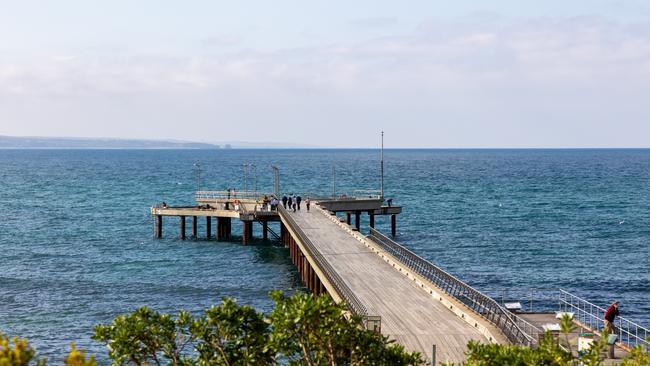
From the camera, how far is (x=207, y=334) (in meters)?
17.6

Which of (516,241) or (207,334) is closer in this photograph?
(207,334)

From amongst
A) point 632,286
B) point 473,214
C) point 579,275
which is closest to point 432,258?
point 579,275

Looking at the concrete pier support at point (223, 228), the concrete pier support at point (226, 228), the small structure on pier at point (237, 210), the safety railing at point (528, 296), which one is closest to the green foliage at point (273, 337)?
the safety railing at point (528, 296)

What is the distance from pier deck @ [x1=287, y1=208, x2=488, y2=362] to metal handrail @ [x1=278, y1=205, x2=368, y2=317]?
0.89m

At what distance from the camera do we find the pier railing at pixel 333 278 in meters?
31.0

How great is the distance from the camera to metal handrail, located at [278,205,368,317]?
31062 mm

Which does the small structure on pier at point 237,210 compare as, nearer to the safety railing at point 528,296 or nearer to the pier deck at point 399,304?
the pier deck at point 399,304

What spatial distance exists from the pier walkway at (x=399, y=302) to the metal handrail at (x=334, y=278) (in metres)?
0.28

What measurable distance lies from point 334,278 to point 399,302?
3654 mm

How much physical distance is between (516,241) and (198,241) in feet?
90.4

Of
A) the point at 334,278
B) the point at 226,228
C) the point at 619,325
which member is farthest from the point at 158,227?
the point at 619,325

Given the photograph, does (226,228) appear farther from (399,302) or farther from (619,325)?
(619,325)

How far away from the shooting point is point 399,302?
112 feet

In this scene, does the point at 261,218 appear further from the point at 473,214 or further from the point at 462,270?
the point at 473,214
